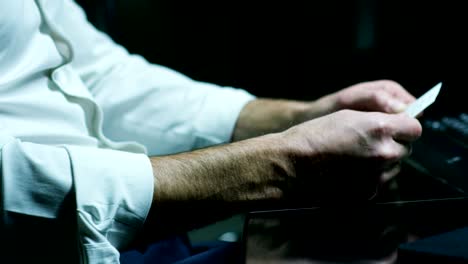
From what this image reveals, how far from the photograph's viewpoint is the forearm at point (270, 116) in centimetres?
82

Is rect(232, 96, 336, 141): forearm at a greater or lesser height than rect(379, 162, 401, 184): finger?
lesser

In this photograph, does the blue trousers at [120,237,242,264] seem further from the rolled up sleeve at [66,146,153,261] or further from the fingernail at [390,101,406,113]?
the fingernail at [390,101,406,113]

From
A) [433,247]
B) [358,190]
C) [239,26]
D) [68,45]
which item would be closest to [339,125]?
[358,190]

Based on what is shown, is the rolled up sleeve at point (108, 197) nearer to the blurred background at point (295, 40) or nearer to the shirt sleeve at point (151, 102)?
the shirt sleeve at point (151, 102)

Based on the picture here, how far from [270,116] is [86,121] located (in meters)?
0.27

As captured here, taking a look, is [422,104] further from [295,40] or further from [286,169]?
[295,40]

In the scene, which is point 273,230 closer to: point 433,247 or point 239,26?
point 433,247

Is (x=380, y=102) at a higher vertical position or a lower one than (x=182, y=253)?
higher

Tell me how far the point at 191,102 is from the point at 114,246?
393mm

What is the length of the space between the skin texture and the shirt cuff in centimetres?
1

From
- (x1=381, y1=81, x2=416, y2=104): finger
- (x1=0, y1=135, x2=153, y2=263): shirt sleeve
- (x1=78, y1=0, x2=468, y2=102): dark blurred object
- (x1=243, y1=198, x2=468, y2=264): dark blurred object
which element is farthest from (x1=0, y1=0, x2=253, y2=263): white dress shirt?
(x1=78, y1=0, x2=468, y2=102): dark blurred object

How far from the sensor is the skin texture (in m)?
0.52

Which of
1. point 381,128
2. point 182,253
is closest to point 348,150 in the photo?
point 381,128

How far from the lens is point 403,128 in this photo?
0.55 m
